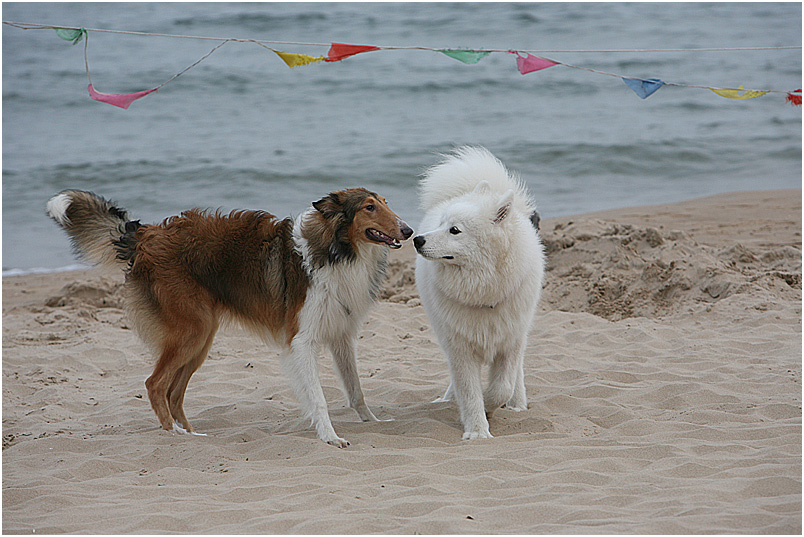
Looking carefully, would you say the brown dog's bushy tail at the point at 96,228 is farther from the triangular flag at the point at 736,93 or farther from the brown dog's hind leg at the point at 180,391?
the triangular flag at the point at 736,93

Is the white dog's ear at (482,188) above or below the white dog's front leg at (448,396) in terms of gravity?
above

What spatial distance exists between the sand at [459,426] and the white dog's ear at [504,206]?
4.13 ft

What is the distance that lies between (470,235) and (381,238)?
23.3 inches

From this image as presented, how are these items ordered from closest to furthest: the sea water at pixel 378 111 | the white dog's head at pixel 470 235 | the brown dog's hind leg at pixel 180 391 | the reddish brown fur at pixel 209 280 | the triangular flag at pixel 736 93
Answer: the white dog's head at pixel 470 235 → the reddish brown fur at pixel 209 280 → the brown dog's hind leg at pixel 180 391 → the triangular flag at pixel 736 93 → the sea water at pixel 378 111

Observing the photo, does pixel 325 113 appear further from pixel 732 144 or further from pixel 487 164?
pixel 487 164

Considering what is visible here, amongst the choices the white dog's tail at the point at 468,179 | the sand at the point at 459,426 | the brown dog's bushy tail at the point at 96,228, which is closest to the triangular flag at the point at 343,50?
the white dog's tail at the point at 468,179

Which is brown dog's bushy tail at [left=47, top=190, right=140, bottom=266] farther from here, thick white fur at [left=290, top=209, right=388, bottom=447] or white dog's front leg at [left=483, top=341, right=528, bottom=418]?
white dog's front leg at [left=483, top=341, right=528, bottom=418]

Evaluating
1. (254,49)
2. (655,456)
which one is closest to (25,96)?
(254,49)

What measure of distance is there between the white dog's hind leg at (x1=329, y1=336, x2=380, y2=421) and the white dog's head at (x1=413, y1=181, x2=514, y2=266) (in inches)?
40.9

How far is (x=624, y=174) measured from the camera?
1264cm

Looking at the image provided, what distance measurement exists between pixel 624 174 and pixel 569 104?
5.25 meters

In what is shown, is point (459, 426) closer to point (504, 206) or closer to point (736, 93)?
point (504, 206)

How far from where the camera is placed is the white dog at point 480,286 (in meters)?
3.99

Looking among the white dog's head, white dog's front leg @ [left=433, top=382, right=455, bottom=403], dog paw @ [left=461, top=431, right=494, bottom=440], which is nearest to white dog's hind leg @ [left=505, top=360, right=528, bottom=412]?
white dog's front leg @ [left=433, top=382, right=455, bottom=403]
